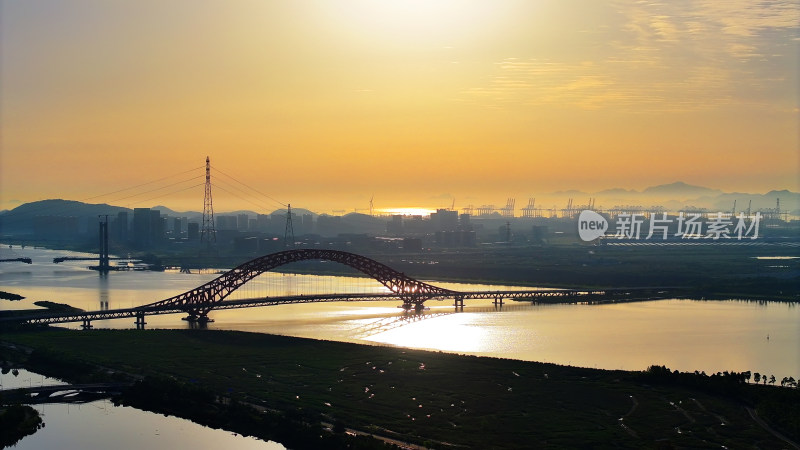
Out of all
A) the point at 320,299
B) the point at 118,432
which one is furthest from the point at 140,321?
the point at 118,432

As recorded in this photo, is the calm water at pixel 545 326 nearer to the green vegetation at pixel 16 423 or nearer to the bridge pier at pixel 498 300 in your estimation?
the bridge pier at pixel 498 300

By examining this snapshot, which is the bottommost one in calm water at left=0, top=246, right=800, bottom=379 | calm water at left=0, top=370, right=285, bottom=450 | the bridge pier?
calm water at left=0, top=370, right=285, bottom=450

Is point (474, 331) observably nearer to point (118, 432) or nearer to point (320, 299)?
point (320, 299)

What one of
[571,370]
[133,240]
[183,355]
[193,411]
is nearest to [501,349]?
[571,370]

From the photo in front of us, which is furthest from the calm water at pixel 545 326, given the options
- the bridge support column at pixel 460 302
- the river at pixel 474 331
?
the bridge support column at pixel 460 302

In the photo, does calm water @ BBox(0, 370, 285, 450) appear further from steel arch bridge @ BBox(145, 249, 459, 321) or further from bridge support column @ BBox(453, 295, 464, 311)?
bridge support column @ BBox(453, 295, 464, 311)

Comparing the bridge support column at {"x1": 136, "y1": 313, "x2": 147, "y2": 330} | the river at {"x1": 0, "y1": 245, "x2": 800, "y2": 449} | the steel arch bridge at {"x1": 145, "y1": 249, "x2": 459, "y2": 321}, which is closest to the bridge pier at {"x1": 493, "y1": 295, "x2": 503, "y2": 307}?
the river at {"x1": 0, "y1": 245, "x2": 800, "y2": 449}
